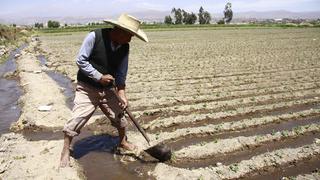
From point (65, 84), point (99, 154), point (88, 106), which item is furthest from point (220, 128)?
point (65, 84)

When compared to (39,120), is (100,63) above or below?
above

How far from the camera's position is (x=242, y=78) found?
36.9 ft

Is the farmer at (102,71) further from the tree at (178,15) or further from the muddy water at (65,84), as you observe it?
the tree at (178,15)

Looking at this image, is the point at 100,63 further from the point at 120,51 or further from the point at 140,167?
the point at 140,167

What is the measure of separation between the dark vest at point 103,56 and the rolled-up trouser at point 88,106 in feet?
0.38

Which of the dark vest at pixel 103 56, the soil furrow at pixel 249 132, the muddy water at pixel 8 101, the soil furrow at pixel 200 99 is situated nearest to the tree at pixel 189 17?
the muddy water at pixel 8 101

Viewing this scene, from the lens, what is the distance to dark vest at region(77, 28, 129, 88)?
182 inches

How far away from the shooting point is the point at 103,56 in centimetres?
471

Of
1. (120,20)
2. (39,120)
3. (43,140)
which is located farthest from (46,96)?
(120,20)

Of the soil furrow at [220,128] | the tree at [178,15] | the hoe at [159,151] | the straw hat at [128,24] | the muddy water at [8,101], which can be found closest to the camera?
the straw hat at [128,24]

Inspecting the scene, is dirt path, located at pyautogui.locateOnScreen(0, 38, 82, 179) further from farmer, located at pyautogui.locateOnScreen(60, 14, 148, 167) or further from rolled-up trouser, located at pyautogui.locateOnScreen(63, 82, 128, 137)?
rolled-up trouser, located at pyautogui.locateOnScreen(63, 82, 128, 137)

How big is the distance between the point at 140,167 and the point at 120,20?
6.53 feet

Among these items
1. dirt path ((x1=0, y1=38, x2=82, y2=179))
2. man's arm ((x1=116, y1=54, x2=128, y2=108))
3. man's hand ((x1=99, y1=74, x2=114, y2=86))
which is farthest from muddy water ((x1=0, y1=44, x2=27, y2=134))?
man's hand ((x1=99, y1=74, x2=114, y2=86))

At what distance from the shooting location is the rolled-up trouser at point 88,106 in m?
4.84
